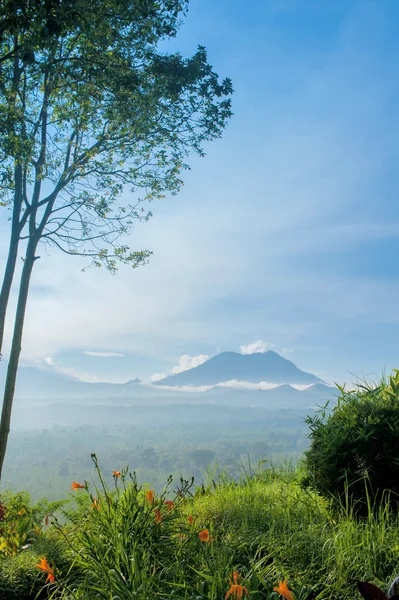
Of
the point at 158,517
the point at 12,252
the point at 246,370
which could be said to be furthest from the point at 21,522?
the point at 246,370

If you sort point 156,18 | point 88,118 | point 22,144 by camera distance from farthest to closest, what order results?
point 88,118, point 156,18, point 22,144

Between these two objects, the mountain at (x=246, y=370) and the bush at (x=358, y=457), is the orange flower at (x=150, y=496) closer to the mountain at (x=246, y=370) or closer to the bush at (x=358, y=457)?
the bush at (x=358, y=457)

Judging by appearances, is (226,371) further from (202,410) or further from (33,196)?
(33,196)

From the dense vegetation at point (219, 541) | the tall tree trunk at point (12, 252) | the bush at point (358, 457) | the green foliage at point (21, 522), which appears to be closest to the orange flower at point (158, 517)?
the dense vegetation at point (219, 541)

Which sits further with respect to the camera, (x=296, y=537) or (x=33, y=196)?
(x=33, y=196)


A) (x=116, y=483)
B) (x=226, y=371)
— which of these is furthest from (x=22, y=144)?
(x=226, y=371)

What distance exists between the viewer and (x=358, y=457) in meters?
4.41

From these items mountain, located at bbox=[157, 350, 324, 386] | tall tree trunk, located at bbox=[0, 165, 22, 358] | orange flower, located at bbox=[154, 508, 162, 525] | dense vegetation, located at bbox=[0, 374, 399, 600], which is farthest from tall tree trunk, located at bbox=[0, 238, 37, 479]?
mountain, located at bbox=[157, 350, 324, 386]

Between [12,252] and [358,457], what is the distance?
5.41 m

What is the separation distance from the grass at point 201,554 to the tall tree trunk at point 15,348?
2697mm

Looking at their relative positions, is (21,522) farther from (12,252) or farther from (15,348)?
(12,252)

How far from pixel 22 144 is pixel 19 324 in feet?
8.11

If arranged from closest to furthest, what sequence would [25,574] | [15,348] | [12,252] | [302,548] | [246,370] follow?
[302,548] → [25,574] → [15,348] → [12,252] → [246,370]

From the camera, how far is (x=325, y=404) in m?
4.94
